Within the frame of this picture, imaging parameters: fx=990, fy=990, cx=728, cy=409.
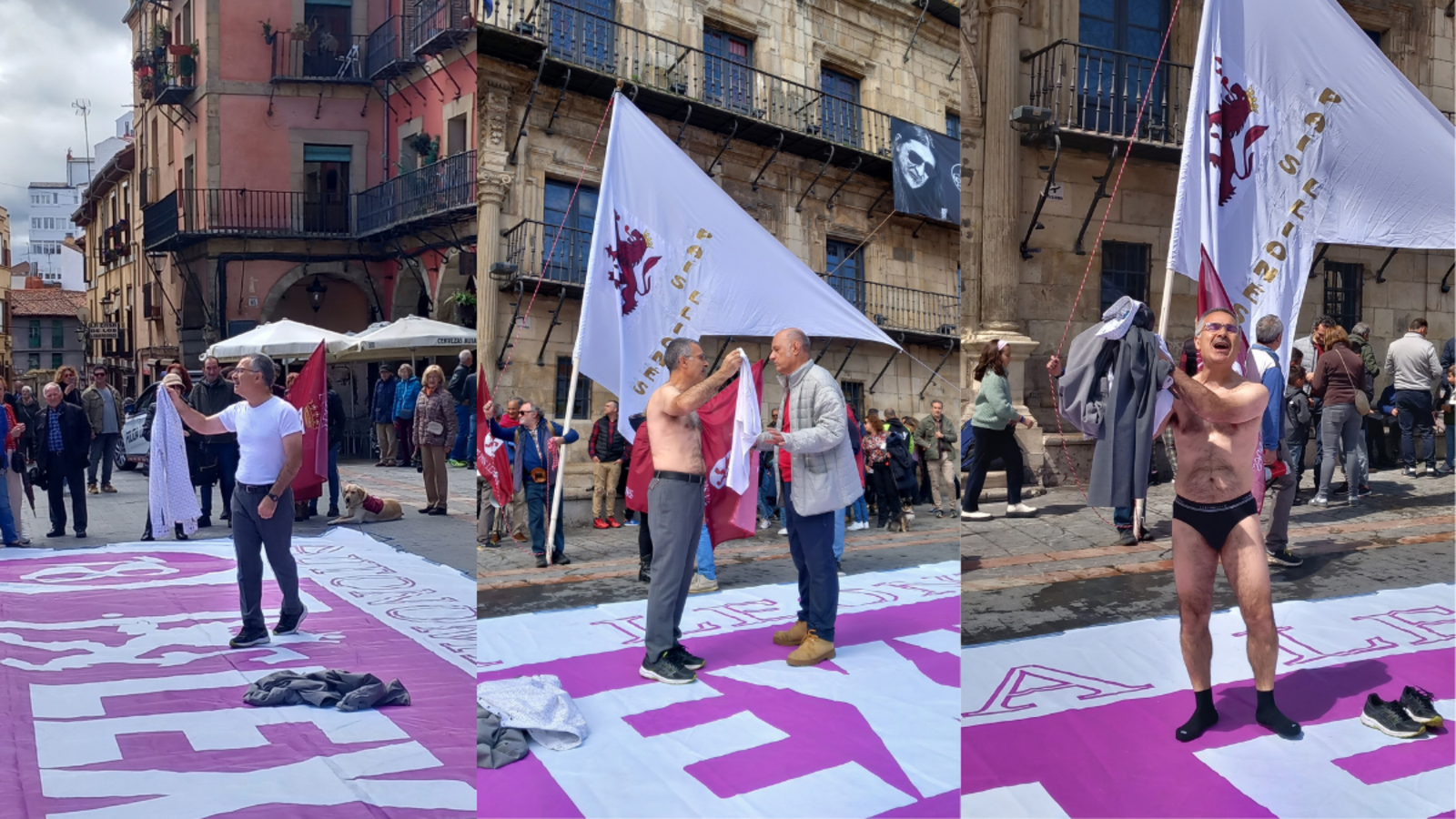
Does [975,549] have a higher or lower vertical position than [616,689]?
higher

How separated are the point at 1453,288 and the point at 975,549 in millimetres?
1373

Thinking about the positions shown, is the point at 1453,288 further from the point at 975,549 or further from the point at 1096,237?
the point at 975,549

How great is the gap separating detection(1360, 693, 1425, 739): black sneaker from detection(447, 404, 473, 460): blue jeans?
1988 millimetres

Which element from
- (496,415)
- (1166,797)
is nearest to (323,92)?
(496,415)

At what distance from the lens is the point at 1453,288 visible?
7.93 ft

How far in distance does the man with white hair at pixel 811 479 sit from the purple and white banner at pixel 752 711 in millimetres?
76

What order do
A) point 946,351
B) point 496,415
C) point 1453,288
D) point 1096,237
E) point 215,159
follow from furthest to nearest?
point 215,159 → point 1453,288 → point 946,351 → point 1096,237 → point 496,415

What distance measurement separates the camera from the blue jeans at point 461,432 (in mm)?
1924

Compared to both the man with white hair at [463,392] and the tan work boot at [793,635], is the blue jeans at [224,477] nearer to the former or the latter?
the man with white hair at [463,392]

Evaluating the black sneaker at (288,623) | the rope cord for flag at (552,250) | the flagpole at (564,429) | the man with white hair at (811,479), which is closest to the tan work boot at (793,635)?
the man with white hair at (811,479)

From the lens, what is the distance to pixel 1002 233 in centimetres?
208

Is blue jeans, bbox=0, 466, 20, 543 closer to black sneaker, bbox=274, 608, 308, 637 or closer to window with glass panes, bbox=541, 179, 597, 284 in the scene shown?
black sneaker, bbox=274, 608, 308, 637

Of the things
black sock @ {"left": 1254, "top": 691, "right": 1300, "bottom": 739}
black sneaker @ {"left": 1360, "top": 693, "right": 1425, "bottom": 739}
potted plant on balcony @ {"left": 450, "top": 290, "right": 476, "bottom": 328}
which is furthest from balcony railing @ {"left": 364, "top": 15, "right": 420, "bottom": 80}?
black sneaker @ {"left": 1360, "top": 693, "right": 1425, "bottom": 739}

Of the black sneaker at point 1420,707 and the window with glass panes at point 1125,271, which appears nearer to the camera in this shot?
the window with glass panes at point 1125,271
